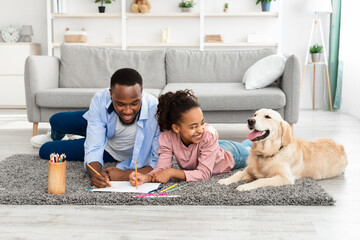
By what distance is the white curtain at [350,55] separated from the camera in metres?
5.04

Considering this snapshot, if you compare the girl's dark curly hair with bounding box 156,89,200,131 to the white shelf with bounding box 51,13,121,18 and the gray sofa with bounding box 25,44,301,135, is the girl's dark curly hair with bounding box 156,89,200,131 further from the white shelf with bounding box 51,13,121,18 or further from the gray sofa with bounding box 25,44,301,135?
the white shelf with bounding box 51,13,121,18

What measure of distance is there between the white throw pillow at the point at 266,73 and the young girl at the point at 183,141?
1.39 meters

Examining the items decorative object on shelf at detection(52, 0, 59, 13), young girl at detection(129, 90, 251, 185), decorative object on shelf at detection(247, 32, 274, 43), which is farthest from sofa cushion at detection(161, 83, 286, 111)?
decorative object on shelf at detection(52, 0, 59, 13)

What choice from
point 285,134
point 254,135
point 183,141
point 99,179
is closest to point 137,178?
point 99,179

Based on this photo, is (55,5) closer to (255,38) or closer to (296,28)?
(255,38)

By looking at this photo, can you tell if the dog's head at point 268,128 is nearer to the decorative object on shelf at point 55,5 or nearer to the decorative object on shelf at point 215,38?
the decorative object on shelf at point 215,38

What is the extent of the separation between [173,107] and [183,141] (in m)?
0.19

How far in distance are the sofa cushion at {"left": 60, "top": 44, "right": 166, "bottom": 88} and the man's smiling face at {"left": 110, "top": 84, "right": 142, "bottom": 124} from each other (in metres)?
2.01

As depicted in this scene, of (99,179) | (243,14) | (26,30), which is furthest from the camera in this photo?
(26,30)

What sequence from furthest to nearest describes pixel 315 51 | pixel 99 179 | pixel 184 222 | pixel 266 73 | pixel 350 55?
pixel 315 51 < pixel 350 55 < pixel 266 73 < pixel 99 179 < pixel 184 222

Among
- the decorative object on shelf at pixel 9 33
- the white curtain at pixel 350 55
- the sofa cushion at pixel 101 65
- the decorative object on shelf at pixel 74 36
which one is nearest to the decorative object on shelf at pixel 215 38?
the white curtain at pixel 350 55

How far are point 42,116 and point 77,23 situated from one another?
118 inches

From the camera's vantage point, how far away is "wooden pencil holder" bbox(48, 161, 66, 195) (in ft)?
6.07

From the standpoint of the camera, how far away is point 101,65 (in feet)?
13.3
